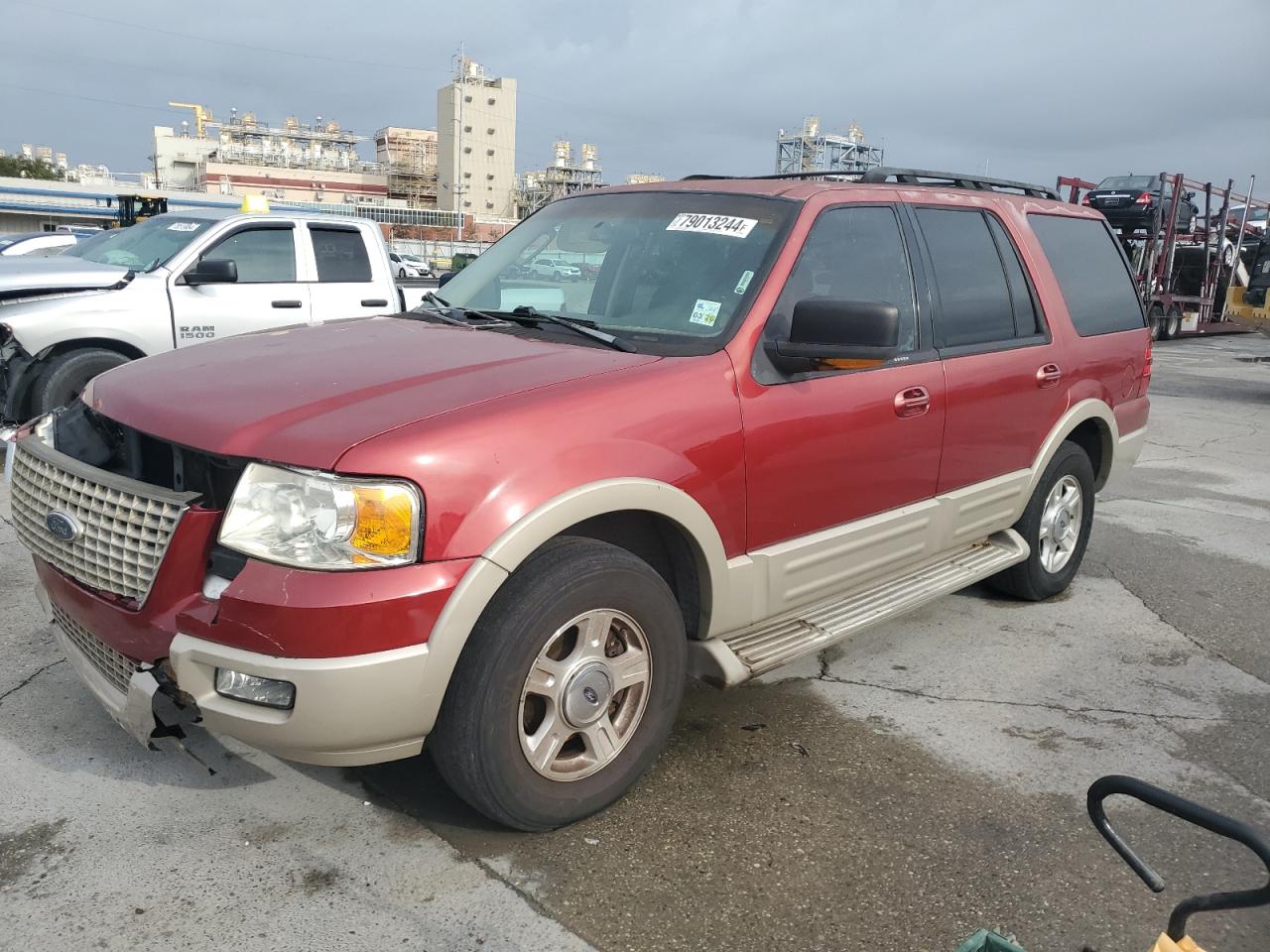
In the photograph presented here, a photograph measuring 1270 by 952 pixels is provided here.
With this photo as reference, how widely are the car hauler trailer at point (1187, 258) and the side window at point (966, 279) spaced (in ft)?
62.1

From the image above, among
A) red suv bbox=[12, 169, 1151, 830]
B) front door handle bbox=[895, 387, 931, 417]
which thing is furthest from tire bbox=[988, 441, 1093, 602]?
front door handle bbox=[895, 387, 931, 417]

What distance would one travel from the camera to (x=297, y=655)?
2359mm

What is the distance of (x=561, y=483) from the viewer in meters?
2.65

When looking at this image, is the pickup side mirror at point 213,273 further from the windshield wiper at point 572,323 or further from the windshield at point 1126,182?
the windshield at point 1126,182

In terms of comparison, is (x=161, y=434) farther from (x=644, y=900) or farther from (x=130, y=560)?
(x=644, y=900)

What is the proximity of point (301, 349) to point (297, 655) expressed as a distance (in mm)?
1246

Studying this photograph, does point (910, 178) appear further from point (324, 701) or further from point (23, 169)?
point (23, 169)

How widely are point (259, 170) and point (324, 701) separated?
125 meters

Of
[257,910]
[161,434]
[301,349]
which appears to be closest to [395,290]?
[301,349]

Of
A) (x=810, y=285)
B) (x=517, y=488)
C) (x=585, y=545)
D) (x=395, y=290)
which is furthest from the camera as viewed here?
(x=395, y=290)

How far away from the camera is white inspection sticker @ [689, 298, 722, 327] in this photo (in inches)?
130

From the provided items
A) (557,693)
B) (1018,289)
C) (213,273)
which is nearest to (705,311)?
(557,693)

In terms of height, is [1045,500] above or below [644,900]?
above

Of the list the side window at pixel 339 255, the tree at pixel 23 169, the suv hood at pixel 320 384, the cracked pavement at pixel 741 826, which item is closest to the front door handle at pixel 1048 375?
the cracked pavement at pixel 741 826
